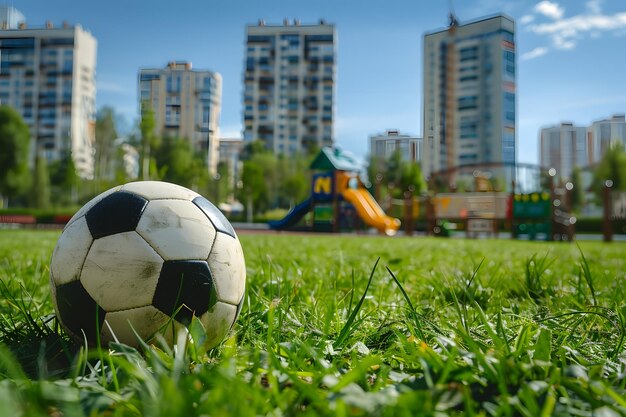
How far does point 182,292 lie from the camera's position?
1553 millimetres

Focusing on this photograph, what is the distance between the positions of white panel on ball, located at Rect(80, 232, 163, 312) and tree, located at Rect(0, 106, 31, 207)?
150 feet

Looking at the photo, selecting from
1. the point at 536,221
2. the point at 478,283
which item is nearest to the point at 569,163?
the point at 536,221

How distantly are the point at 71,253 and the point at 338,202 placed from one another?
1973 cm

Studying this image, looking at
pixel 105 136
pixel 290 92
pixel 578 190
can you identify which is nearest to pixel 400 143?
pixel 105 136

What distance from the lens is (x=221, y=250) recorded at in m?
1.67

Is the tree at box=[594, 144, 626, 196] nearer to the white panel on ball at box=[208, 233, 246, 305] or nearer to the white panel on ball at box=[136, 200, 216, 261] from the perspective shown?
the white panel on ball at box=[208, 233, 246, 305]

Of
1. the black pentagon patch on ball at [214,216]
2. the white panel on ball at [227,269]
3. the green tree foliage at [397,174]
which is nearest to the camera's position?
the white panel on ball at [227,269]

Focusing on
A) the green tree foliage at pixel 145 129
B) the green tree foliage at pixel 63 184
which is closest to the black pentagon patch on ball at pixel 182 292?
the green tree foliage at pixel 145 129

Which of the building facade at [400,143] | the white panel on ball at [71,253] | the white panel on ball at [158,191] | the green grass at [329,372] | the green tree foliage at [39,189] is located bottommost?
the green grass at [329,372]

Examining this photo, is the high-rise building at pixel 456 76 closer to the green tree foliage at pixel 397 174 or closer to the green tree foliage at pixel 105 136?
the green tree foliage at pixel 397 174

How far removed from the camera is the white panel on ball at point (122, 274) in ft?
5.01

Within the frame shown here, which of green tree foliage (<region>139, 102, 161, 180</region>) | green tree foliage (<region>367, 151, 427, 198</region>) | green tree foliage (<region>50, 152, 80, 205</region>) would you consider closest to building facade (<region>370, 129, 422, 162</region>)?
green tree foliage (<region>139, 102, 161, 180</region>)

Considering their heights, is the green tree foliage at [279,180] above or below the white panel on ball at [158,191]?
above

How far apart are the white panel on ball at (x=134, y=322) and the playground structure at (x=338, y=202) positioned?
18418 mm
